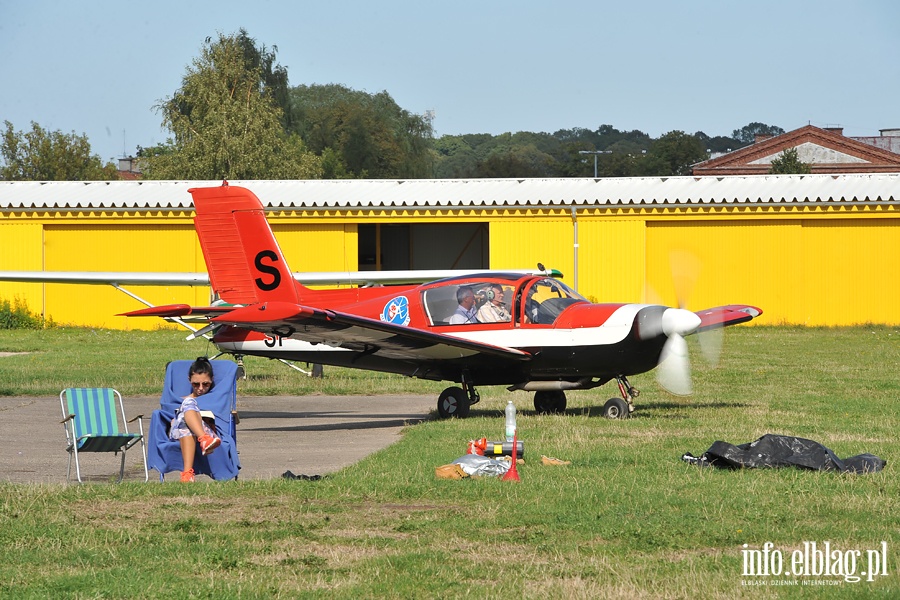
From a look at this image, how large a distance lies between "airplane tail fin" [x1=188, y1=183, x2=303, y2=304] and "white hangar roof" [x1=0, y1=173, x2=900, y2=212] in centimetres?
1523

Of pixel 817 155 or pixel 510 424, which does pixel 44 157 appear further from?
pixel 510 424

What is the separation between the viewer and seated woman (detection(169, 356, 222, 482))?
918cm

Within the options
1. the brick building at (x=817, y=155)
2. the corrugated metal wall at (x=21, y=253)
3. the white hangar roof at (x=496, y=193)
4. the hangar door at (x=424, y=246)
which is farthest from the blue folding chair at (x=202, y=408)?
the brick building at (x=817, y=155)

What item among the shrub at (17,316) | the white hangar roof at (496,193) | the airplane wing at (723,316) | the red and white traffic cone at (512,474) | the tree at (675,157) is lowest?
the shrub at (17,316)

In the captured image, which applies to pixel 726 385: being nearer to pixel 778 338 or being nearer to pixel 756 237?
pixel 778 338

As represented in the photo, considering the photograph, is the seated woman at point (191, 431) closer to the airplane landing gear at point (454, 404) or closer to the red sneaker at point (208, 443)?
the red sneaker at point (208, 443)

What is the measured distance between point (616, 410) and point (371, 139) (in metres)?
75.3

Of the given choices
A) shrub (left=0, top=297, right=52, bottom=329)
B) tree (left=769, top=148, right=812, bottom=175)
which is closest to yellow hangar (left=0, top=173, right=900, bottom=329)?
shrub (left=0, top=297, right=52, bottom=329)

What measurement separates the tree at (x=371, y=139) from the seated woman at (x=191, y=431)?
7154cm

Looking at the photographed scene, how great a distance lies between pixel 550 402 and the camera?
1459 centimetres

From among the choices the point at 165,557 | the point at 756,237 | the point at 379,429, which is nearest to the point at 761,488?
the point at 165,557

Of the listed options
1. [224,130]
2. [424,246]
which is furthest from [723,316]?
[224,130]

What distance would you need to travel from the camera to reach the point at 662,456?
33.0 feet

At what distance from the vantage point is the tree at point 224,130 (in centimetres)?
5412
